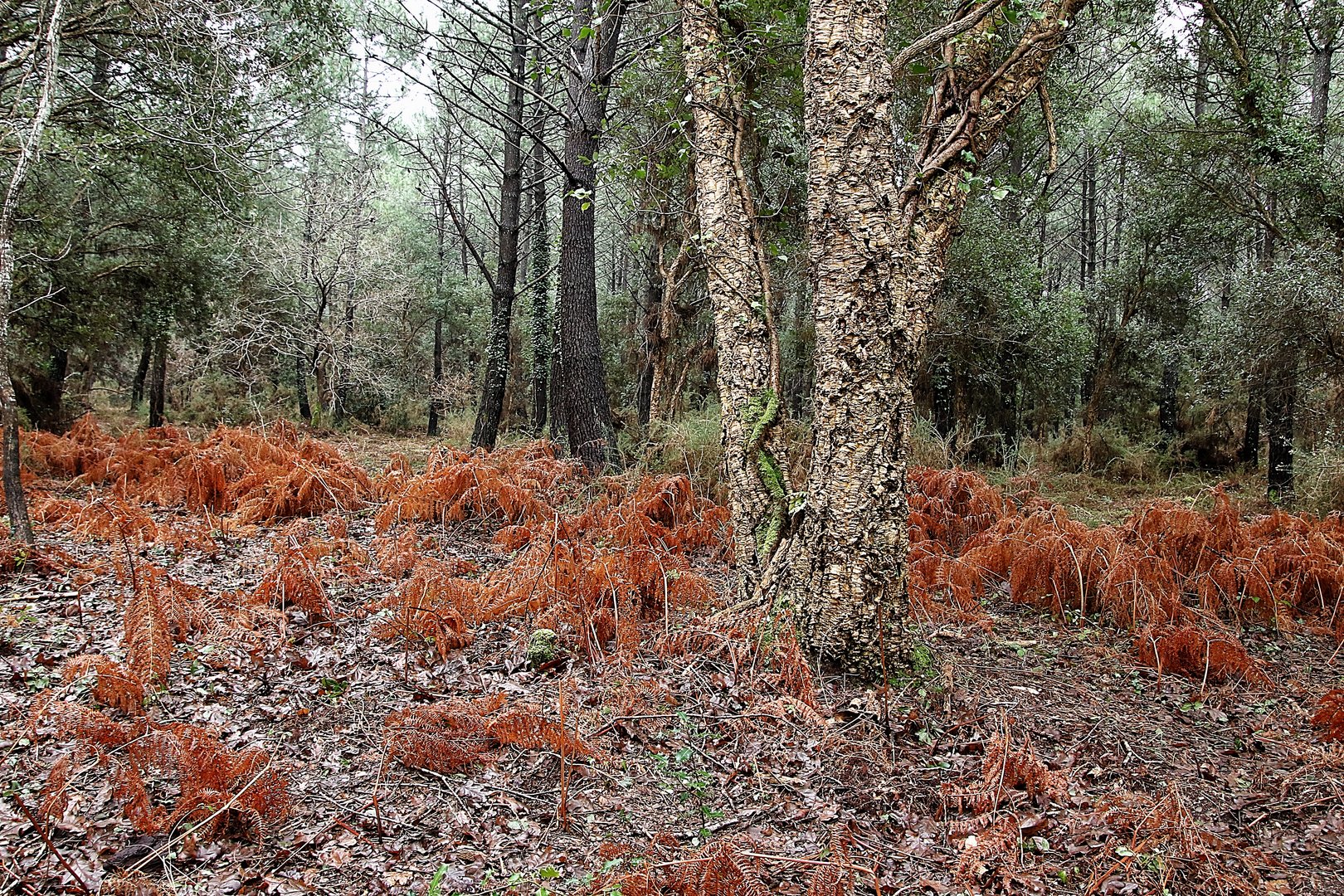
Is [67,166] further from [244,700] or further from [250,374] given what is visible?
[244,700]

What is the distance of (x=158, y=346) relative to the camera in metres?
11.2

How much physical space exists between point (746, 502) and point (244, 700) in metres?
2.52

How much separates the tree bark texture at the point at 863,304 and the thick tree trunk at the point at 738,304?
0.48 metres

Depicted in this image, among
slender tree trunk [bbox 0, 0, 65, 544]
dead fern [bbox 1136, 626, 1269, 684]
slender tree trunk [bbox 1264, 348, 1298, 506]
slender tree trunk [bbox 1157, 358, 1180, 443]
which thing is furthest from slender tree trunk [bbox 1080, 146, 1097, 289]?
slender tree trunk [bbox 0, 0, 65, 544]

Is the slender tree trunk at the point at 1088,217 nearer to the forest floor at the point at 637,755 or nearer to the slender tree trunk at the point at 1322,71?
the slender tree trunk at the point at 1322,71

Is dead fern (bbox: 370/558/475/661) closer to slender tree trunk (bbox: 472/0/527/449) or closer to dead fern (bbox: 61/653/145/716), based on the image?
dead fern (bbox: 61/653/145/716)

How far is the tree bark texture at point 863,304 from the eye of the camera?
10.3 ft

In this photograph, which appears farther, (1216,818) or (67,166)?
(67,166)

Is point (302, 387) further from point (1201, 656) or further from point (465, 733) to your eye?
point (1201, 656)

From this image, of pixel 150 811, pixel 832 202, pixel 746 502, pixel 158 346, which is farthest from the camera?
pixel 158 346

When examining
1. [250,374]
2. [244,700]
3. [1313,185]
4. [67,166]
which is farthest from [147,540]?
[1313,185]

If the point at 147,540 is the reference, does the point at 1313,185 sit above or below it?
above

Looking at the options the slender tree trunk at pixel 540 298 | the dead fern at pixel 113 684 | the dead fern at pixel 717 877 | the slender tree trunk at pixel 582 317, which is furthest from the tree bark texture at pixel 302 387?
the dead fern at pixel 717 877

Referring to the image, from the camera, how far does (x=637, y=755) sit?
2.82m
